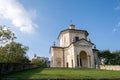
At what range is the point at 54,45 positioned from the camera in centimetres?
5059

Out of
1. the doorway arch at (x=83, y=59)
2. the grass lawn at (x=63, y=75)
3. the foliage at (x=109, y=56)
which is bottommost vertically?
the grass lawn at (x=63, y=75)

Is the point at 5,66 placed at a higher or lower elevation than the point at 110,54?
lower

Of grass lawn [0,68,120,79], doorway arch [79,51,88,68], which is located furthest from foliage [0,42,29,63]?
grass lawn [0,68,120,79]

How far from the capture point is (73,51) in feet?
142

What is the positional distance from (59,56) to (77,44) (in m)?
7.07

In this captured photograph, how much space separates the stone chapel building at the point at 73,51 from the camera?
43719 millimetres

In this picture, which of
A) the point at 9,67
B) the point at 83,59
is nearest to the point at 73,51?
the point at 83,59

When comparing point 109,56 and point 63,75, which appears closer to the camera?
point 63,75

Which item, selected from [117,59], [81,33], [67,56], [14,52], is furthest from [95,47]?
[117,59]

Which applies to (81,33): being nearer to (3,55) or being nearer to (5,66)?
(3,55)

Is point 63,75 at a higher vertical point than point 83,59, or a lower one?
lower

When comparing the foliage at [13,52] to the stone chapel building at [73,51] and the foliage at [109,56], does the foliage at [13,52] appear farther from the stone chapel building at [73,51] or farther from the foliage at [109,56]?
the foliage at [109,56]

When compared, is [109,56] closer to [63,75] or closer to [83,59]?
[83,59]

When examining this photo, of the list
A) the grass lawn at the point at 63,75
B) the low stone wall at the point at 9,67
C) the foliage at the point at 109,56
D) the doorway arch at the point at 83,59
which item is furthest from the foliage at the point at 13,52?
the foliage at the point at 109,56
